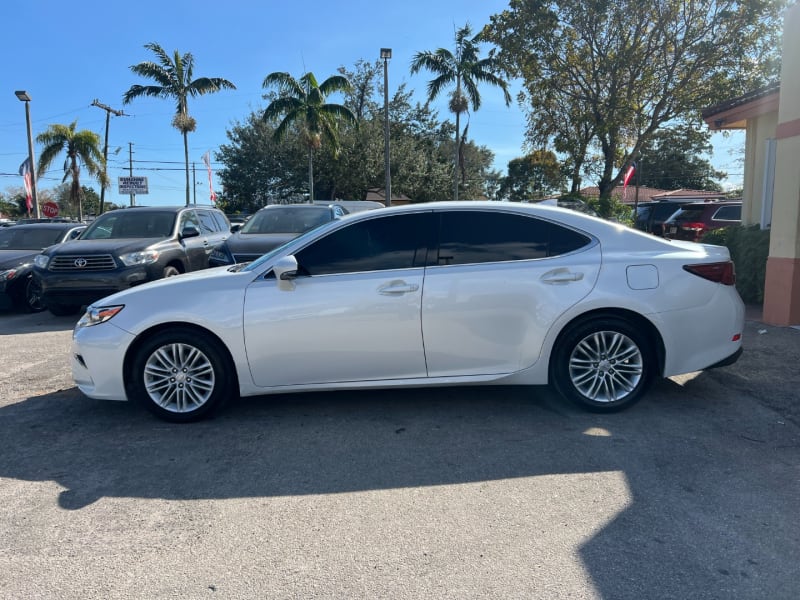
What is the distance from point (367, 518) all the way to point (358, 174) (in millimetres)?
33307

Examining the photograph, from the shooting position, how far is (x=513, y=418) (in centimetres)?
474

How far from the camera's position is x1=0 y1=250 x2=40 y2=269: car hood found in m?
10.2

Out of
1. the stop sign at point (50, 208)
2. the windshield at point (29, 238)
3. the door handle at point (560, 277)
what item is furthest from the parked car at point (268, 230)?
the stop sign at point (50, 208)

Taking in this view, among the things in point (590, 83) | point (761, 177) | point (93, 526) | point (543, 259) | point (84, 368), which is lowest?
point (93, 526)

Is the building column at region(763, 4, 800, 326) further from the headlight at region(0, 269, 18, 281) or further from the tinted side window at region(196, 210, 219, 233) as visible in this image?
the headlight at region(0, 269, 18, 281)

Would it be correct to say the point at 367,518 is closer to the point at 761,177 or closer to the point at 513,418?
the point at 513,418

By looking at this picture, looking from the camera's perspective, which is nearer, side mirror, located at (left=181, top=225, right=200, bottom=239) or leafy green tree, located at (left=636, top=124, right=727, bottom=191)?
side mirror, located at (left=181, top=225, right=200, bottom=239)

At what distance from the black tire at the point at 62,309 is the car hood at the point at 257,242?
8.49ft

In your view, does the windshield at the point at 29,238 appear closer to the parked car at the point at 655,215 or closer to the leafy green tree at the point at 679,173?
the parked car at the point at 655,215

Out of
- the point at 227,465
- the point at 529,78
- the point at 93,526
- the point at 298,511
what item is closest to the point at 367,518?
the point at 298,511

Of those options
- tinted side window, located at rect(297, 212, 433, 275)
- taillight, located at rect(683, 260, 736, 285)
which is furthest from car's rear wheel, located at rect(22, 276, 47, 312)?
taillight, located at rect(683, 260, 736, 285)

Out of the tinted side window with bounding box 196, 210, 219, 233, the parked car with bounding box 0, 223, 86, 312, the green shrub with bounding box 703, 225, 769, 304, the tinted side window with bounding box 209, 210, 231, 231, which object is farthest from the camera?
the tinted side window with bounding box 209, 210, 231, 231

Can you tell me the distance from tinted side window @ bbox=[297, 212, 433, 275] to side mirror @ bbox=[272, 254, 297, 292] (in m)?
0.14

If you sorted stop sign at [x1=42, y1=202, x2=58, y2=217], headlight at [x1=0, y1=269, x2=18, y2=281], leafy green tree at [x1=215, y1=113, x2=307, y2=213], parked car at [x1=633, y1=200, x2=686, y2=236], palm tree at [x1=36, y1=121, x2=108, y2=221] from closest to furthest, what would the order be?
headlight at [x1=0, y1=269, x2=18, y2=281]
parked car at [x1=633, y1=200, x2=686, y2=236]
stop sign at [x1=42, y1=202, x2=58, y2=217]
palm tree at [x1=36, y1=121, x2=108, y2=221]
leafy green tree at [x1=215, y1=113, x2=307, y2=213]
